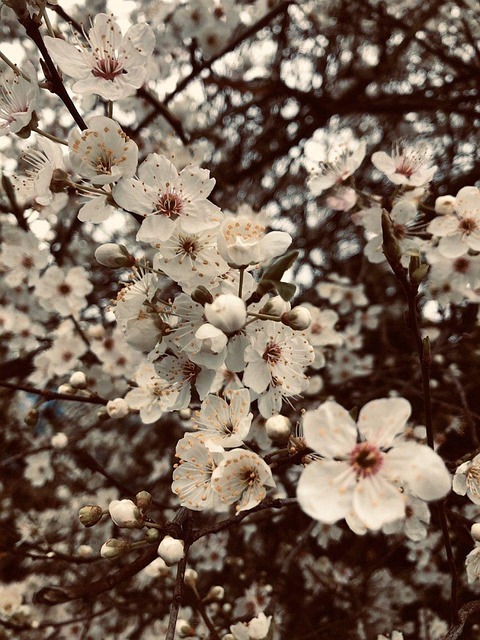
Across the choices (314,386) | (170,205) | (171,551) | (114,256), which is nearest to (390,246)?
(170,205)

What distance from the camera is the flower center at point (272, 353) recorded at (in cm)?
121

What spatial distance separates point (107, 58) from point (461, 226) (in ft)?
3.65

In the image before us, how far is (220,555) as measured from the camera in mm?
3176

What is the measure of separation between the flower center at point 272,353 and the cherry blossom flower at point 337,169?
2.71 ft

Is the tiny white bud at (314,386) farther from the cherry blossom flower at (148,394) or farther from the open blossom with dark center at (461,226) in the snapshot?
the cherry blossom flower at (148,394)

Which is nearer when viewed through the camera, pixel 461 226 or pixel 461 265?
pixel 461 226

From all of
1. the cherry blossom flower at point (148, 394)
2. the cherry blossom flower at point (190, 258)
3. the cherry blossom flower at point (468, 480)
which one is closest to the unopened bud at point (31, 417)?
the cherry blossom flower at point (148, 394)

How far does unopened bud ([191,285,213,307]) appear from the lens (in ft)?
3.44

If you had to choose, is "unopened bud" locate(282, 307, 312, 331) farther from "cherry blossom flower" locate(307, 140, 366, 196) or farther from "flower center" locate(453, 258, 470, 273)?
"flower center" locate(453, 258, 470, 273)

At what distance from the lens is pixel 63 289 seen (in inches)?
99.1

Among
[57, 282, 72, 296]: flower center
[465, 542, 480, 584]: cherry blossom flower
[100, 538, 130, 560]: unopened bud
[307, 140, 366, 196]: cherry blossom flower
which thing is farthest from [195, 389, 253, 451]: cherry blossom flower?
[57, 282, 72, 296]: flower center

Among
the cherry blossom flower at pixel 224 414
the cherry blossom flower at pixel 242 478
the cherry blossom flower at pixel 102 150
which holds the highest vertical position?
the cherry blossom flower at pixel 102 150

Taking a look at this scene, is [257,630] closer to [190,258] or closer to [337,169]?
[190,258]

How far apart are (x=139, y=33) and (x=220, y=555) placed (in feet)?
9.33
